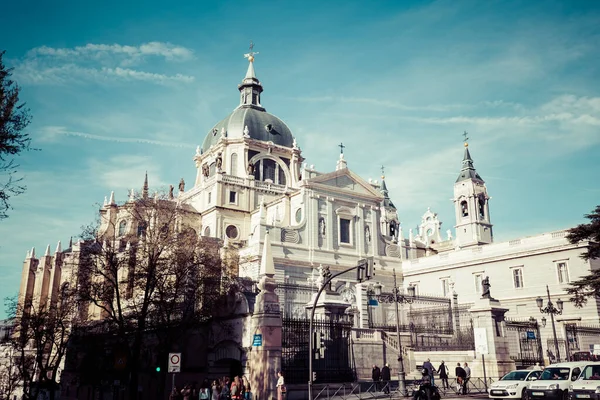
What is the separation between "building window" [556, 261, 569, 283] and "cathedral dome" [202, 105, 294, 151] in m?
36.5

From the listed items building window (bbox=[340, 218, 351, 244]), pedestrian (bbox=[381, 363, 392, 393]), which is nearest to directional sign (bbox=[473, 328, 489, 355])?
pedestrian (bbox=[381, 363, 392, 393])

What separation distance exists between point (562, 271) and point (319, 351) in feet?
92.3

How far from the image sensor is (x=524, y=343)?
28.3 meters

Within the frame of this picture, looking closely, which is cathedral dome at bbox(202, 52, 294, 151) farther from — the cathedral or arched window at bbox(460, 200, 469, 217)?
arched window at bbox(460, 200, 469, 217)

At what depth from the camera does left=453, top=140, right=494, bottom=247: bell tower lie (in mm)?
68812

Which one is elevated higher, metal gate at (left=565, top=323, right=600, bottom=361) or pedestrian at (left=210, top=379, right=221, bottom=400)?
metal gate at (left=565, top=323, right=600, bottom=361)

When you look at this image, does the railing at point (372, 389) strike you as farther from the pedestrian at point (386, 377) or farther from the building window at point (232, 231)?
the building window at point (232, 231)

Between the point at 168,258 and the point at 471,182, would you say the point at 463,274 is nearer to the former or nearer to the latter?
the point at 471,182

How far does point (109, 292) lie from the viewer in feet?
83.7

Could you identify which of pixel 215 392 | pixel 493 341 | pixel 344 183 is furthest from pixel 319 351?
pixel 344 183

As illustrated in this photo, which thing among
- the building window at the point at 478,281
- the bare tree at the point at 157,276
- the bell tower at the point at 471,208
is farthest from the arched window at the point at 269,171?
the bare tree at the point at 157,276

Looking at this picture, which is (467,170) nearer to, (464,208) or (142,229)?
(464,208)

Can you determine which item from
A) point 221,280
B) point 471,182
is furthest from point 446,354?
point 471,182

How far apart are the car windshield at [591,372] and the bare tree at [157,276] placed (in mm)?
14049
